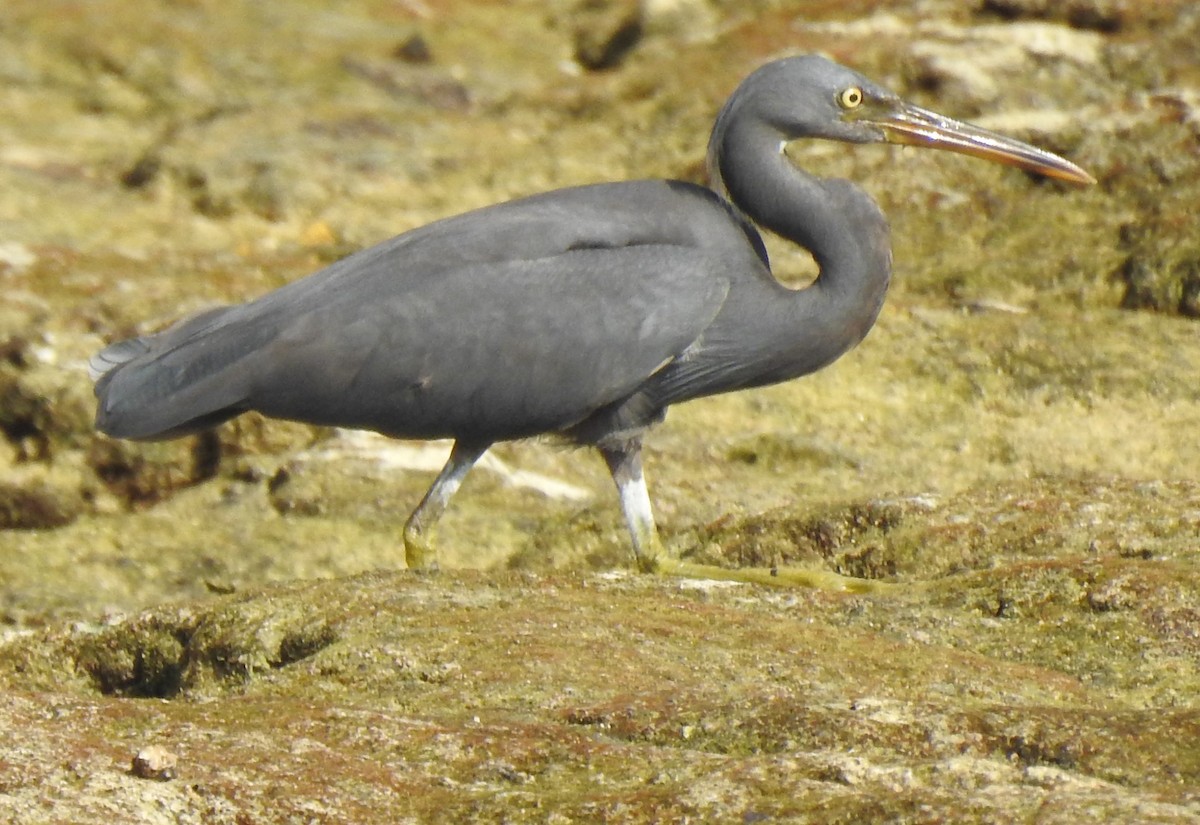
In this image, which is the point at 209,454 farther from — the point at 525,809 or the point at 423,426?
the point at 525,809

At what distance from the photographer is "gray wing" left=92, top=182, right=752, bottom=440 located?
8.45 meters

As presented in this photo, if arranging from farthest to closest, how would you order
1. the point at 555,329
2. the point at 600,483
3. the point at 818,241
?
1. the point at 600,483
2. the point at 818,241
3. the point at 555,329

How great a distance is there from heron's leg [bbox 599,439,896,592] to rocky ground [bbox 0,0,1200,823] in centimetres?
28

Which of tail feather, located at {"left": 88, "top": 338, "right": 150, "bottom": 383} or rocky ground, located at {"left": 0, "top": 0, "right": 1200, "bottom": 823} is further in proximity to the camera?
tail feather, located at {"left": 88, "top": 338, "right": 150, "bottom": 383}

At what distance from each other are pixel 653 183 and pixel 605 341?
89cm

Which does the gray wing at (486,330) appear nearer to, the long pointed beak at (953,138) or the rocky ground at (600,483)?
the rocky ground at (600,483)

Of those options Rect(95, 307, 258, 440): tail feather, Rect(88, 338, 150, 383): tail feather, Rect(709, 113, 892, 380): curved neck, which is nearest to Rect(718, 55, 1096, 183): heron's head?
Rect(709, 113, 892, 380): curved neck

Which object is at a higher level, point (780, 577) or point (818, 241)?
point (818, 241)

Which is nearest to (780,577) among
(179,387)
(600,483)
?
(179,387)

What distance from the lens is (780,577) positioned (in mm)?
8375

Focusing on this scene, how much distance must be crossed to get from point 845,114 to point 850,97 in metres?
0.09

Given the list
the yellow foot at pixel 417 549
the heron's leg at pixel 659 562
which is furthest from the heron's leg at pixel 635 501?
the yellow foot at pixel 417 549

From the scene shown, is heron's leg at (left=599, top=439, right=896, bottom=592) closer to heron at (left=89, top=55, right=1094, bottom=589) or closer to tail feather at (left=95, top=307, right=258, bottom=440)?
heron at (left=89, top=55, right=1094, bottom=589)

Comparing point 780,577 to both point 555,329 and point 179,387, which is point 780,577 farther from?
point 179,387
